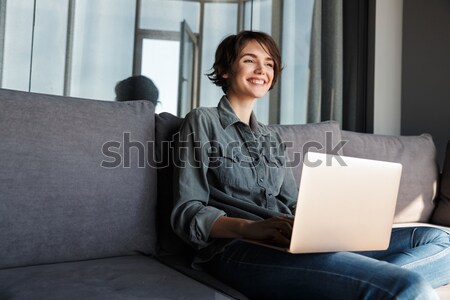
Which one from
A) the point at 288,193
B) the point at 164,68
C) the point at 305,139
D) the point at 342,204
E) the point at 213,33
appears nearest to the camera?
the point at 342,204

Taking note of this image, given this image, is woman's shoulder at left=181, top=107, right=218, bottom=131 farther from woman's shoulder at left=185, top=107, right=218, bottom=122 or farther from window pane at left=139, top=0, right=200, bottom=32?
window pane at left=139, top=0, right=200, bottom=32

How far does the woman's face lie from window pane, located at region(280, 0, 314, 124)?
104 centimetres

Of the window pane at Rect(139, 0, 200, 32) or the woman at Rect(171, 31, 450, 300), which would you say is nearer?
the woman at Rect(171, 31, 450, 300)

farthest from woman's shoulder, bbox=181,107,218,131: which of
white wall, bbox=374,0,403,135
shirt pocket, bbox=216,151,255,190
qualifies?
white wall, bbox=374,0,403,135

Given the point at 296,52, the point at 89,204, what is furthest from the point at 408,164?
the point at 89,204

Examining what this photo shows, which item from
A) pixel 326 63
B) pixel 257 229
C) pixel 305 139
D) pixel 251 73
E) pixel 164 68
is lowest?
pixel 257 229

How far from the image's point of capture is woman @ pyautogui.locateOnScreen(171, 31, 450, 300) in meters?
0.91

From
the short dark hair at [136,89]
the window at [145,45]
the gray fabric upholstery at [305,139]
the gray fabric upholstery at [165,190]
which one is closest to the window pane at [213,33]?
the window at [145,45]

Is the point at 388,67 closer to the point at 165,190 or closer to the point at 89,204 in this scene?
the point at 165,190

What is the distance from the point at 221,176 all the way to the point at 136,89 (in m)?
1.10

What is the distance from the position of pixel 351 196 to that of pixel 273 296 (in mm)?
289

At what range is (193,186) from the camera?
118 centimetres

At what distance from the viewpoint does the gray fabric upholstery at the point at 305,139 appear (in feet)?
5.57

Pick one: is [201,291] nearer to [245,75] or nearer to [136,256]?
[136,256]
